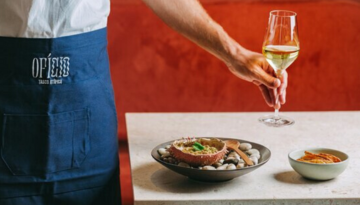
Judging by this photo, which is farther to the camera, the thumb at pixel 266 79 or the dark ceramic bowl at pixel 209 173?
the thumb at pixel 266 79

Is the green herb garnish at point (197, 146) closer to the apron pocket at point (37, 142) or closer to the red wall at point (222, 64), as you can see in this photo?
the apron pocket at point (37, 142)

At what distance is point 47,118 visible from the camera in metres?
1.60

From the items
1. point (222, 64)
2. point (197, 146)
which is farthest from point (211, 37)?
point (222, 64)

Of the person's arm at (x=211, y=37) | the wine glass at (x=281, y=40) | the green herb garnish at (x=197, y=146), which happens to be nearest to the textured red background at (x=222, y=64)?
the person's arm at (x=211, y=37)

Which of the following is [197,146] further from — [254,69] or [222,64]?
[222,64]

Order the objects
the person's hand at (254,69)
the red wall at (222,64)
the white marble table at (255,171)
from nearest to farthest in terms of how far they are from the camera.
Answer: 1. the white marble table at (255,171)
2. the person's hand at (254,69)
3. the red wall at (222,64)

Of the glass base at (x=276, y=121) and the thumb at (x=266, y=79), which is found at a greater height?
the thumb at (x=266, y=79)

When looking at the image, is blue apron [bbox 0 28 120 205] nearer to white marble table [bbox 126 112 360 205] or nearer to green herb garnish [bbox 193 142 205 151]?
white marble table [bbox 126 112 360 205]

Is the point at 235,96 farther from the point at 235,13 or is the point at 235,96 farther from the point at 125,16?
the point at 125,16

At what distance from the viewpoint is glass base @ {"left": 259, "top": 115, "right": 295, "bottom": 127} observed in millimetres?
1789

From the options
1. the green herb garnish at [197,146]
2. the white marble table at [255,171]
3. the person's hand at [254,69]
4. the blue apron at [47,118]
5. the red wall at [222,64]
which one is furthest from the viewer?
the red wall at [222,64]

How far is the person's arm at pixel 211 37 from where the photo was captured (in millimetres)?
1760

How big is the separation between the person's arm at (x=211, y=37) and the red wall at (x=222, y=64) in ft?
3.75

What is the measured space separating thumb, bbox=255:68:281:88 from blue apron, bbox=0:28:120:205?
1.41ft
